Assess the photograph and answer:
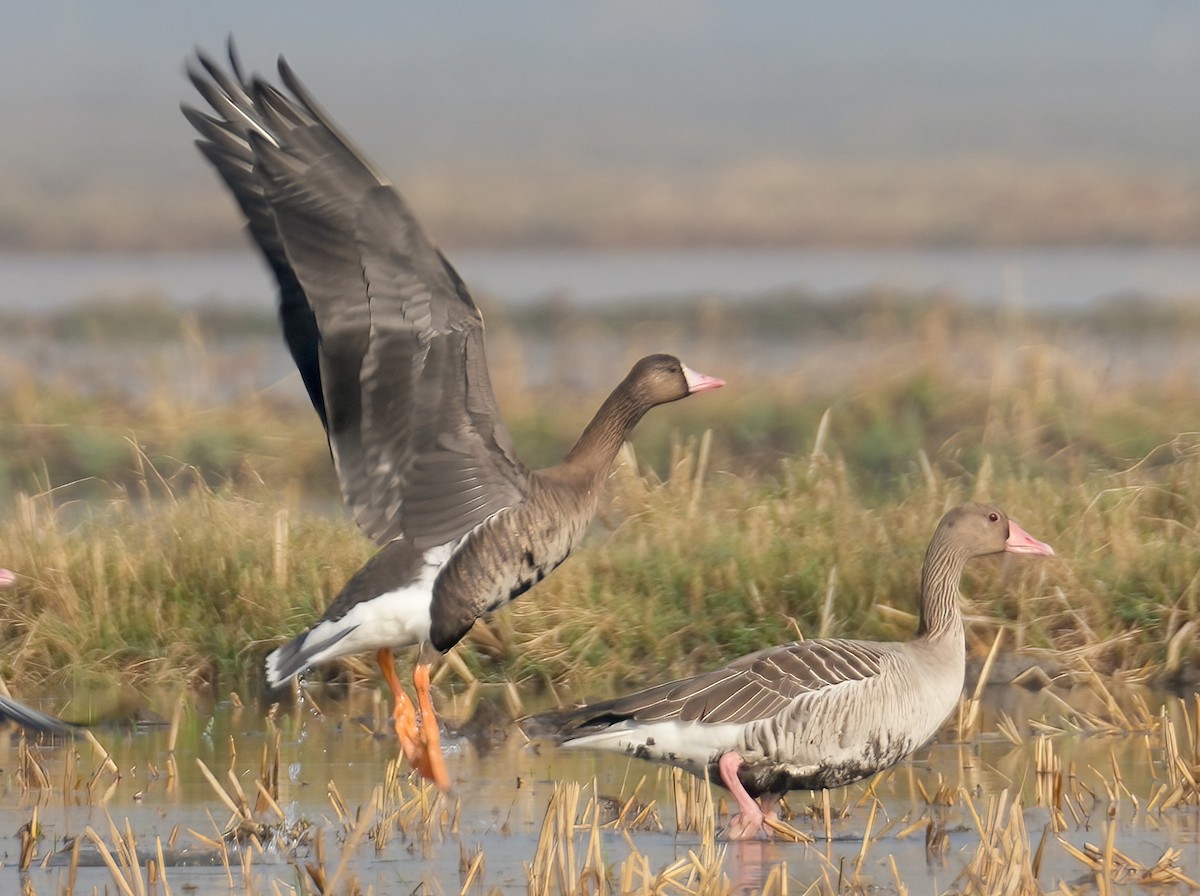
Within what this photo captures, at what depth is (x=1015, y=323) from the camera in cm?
1598

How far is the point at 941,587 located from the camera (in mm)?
8164

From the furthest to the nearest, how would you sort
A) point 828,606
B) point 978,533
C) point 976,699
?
point 828,606 → point 976,699 → point 978,533

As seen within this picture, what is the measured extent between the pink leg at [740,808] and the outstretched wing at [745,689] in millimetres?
146

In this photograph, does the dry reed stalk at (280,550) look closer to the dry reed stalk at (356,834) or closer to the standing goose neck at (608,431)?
the standing goose neck at (608,431)

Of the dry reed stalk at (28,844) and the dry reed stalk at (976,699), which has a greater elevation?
the dry reed stalk at (28,844)

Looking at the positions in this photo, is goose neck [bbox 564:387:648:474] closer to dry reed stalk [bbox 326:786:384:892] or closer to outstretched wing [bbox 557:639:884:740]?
outstretched wing [bbox 557:639:884:740]

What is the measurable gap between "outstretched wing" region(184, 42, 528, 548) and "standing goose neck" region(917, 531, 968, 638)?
159cm

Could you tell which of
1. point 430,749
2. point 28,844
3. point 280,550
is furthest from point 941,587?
point 28,844

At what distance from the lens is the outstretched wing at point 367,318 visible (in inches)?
287

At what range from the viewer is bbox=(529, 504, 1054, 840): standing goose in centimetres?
723

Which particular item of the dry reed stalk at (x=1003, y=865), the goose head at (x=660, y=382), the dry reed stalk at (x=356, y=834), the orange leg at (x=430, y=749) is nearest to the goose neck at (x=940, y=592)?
the goose head at (x=660, y=382)

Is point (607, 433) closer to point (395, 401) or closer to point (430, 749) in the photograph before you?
point (395, 401)

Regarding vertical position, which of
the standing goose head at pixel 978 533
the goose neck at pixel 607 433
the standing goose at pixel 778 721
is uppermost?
the goose neck at pixel 607 433

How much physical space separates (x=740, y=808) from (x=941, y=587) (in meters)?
1.44
